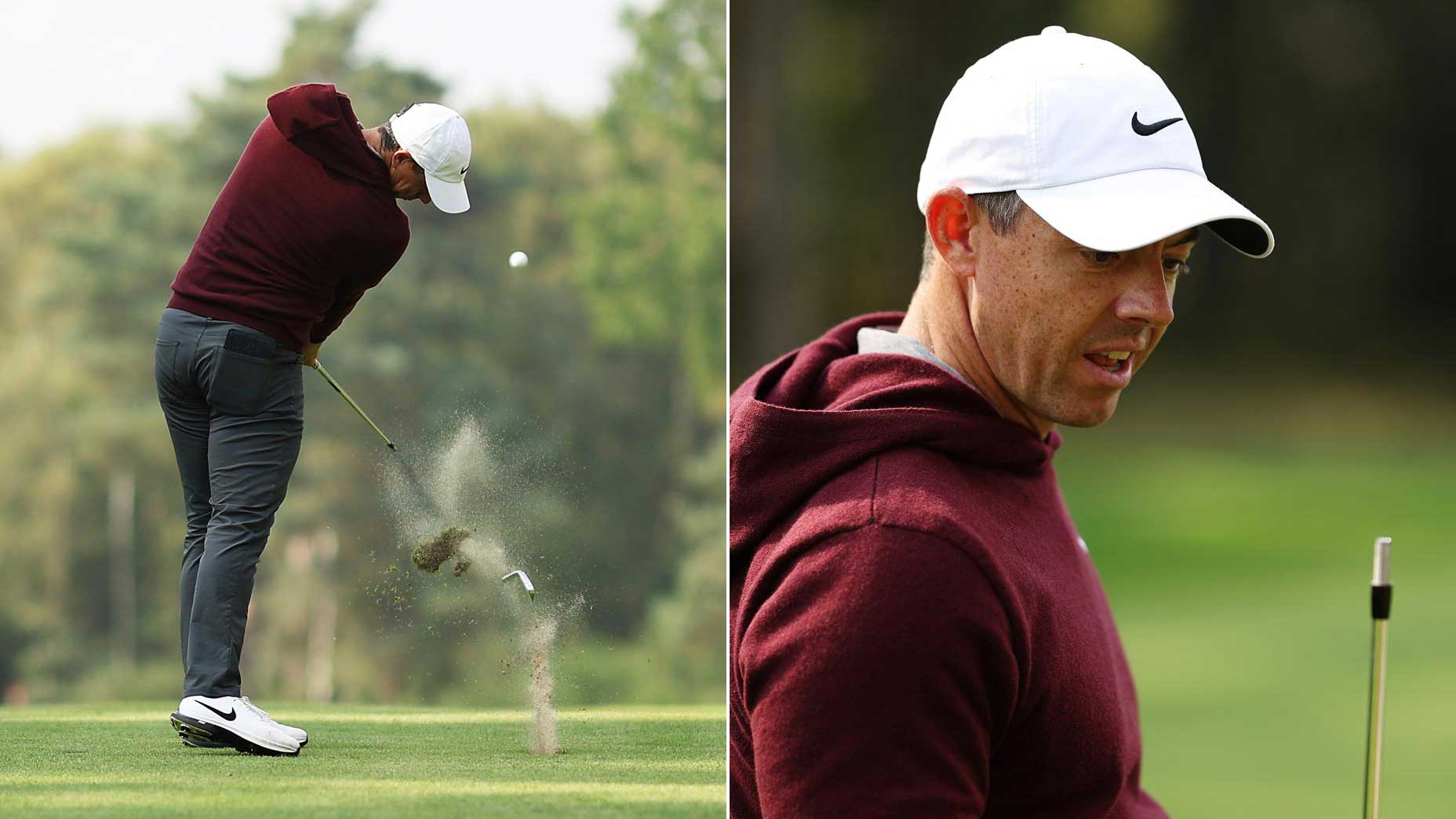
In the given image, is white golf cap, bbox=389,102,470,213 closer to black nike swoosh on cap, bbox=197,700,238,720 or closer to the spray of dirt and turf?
the spray of dirt and turf

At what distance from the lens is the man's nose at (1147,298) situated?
1.69m

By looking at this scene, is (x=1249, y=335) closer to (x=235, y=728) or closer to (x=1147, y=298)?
(x=1147, y=298)

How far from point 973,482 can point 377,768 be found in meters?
0.70

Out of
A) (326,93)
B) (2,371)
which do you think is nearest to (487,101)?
(326,93)

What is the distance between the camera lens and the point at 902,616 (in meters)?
1.46


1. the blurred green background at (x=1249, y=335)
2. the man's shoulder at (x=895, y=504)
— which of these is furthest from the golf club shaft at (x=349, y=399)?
the blurred green background at (x=1249, y=335)

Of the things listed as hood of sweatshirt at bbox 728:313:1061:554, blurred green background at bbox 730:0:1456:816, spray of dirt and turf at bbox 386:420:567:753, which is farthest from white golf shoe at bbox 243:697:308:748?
blurred green background at bbox 730:0:1456:816

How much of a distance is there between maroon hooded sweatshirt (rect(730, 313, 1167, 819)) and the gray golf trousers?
19.3 inches

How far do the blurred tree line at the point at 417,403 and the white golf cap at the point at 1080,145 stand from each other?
0.31 m

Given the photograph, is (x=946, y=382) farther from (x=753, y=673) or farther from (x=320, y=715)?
(x=320, y=715)

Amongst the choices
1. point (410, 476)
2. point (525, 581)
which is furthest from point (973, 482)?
point (410, 476)

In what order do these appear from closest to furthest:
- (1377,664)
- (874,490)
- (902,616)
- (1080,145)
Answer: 1. (902,616)
2. (874,490)
3. (1080,145)
4. (1377,664)

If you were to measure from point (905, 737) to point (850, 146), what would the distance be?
13190 millimetres

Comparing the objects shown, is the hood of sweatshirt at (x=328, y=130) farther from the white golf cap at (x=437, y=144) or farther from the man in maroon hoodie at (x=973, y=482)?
the man in maroon hoodie at (x=973, y=482)
